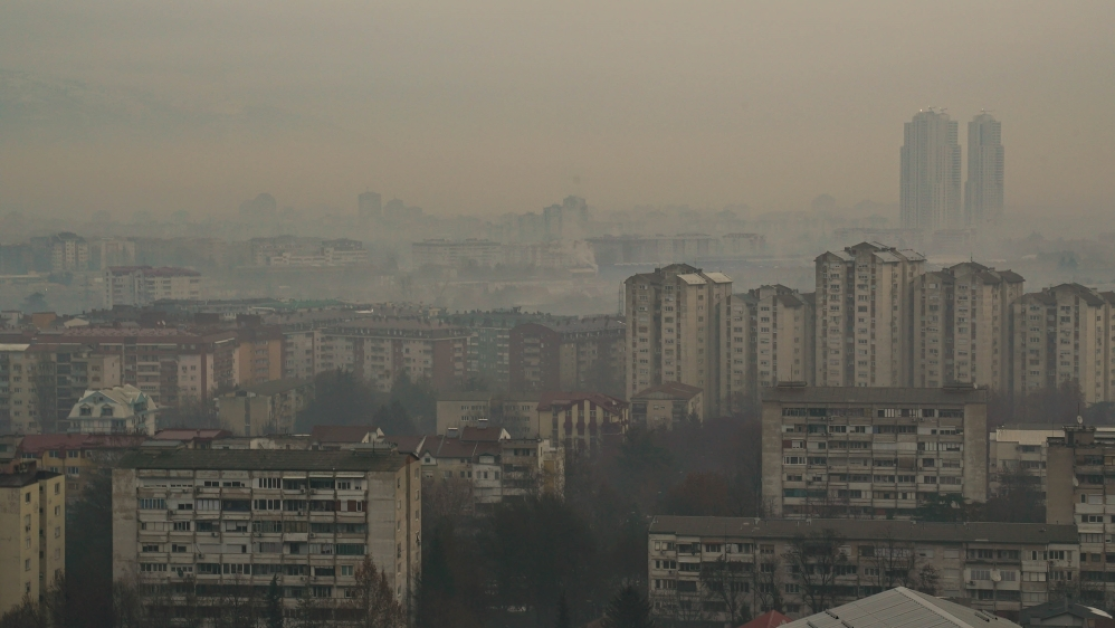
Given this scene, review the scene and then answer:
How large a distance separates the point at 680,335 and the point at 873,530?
33.1 ft

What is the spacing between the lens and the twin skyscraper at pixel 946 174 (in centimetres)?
4825

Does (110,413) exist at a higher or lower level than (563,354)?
lower

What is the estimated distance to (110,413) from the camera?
1742 cm

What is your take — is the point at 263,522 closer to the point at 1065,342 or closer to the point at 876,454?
the point at 876,454

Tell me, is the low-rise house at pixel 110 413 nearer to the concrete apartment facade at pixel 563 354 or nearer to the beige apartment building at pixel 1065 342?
the concrete apartment facade at pixel 563 354

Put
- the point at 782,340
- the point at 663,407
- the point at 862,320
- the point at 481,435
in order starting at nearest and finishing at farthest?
the point at 481,435 → the point at 663,407 → the point at 862,320 → the point at 782,340

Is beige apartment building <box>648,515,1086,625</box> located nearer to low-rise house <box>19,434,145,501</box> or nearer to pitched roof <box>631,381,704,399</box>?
low-rise house <box>19,434,145,501</box>

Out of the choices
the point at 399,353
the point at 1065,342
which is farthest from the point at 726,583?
the point at 399,353

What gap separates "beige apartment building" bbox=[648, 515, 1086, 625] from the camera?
9.81m

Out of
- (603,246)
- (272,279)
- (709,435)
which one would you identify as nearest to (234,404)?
(709,435)

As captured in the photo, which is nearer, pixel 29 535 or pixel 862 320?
pixel 29 535

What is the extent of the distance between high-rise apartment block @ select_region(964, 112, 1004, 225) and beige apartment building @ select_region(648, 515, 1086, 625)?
38.6m

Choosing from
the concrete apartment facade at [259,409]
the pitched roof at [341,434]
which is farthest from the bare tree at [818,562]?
the concrete apartment facade at [259,409]

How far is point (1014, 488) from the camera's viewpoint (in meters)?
13.2
